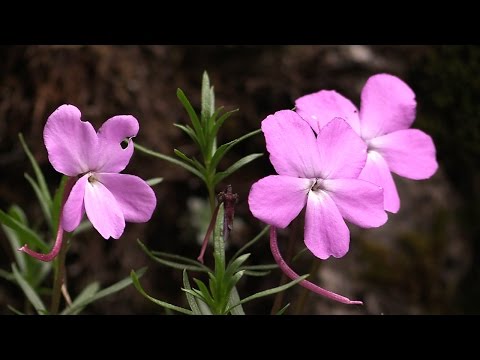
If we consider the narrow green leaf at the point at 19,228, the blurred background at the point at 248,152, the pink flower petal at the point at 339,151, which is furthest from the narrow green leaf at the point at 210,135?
the blurred background at the point at 248,152

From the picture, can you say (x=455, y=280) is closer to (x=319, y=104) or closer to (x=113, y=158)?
(x=319, y=104)

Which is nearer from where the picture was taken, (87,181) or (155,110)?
(87,181)

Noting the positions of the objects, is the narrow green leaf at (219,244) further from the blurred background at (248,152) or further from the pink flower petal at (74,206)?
the blurred background at (248,152)

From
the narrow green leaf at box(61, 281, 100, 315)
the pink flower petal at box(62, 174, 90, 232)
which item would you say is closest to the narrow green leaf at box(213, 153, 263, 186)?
the pink flower petal at box(62, 174, 90, 232)

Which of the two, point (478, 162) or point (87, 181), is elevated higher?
Result: point (478, 162)

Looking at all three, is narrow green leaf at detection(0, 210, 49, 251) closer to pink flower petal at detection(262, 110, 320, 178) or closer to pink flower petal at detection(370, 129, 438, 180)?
pink flower petal at detection(262, 110, 320, 178)
